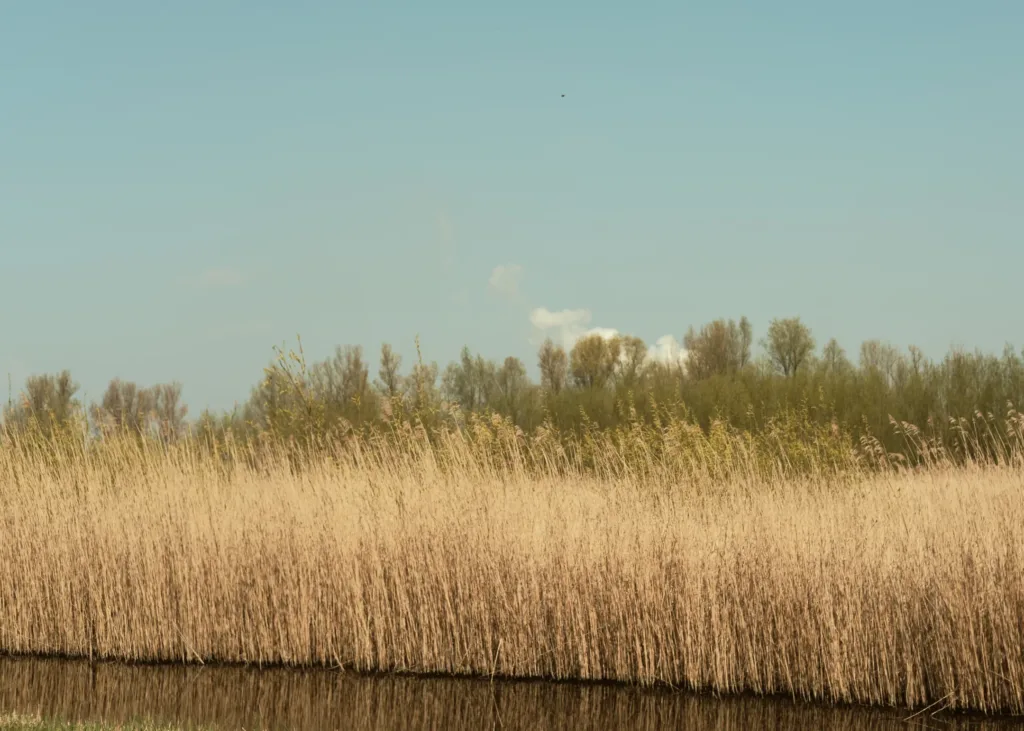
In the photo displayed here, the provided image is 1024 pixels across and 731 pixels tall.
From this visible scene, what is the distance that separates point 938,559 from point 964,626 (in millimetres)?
550

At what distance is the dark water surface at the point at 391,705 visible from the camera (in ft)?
22.4

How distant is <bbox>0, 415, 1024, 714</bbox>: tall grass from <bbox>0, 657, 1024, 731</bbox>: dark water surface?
0.70 ft

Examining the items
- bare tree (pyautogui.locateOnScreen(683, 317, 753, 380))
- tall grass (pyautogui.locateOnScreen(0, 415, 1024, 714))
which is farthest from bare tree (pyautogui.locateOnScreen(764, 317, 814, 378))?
tall grass (pyautogui.locateOnScreen(0, 415, 1024, 714))

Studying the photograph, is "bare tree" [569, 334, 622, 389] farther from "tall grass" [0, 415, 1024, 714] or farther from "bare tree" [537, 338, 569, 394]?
"tall grass" [0, 415, 1024, 714]

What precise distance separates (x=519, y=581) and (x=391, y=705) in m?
1.42

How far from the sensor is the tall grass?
7043mm

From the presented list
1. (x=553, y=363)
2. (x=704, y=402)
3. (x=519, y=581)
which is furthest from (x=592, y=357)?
(x=519, y=581)

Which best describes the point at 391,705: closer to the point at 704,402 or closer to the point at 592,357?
the point at 704,402

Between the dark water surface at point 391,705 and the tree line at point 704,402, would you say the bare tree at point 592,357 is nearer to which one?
the tree line at point 704,402

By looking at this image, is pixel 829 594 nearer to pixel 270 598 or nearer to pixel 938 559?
pixel 938 559

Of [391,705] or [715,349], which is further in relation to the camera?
[715,349]

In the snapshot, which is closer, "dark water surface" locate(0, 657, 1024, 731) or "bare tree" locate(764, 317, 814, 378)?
"dark water surface" locate(0, 657, 1024, 731)

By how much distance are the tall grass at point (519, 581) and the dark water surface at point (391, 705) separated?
0.21m

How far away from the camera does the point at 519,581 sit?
7.95 m
